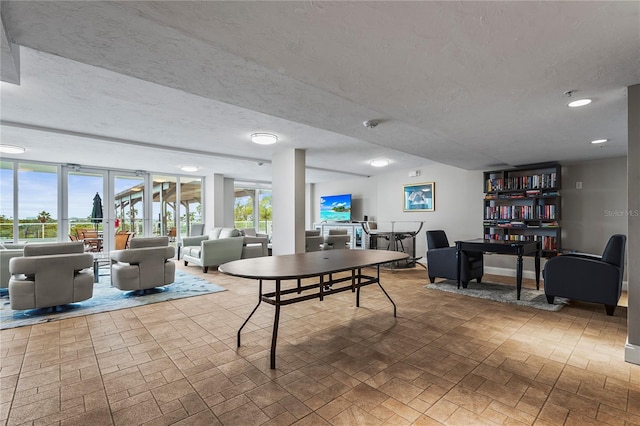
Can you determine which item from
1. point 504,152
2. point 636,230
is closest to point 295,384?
point 636,230

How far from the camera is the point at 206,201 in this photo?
955 cm

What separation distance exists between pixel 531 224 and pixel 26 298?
26.1 feet

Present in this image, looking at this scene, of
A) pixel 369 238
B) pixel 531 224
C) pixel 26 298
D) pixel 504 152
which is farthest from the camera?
pixel 369 238

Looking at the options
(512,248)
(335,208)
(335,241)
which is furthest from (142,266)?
(335,208)

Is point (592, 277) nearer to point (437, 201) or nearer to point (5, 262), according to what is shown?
point (437, 201)

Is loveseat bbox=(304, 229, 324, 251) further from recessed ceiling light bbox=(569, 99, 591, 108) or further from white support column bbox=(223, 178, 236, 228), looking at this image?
recessed ceiling light bbox=(569, 99, 591, 108)

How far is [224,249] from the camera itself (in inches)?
253

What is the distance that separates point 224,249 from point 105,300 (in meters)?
2.42

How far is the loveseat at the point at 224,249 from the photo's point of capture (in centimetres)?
628

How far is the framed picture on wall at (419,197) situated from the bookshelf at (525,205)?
130cm

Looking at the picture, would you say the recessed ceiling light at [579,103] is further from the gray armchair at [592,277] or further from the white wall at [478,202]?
the white wall at [478,202]

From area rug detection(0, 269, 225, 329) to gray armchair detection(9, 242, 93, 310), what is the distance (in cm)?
14

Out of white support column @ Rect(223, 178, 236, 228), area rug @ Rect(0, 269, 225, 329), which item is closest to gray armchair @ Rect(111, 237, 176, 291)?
area rug @ Rect(0, 269, 225, 329)

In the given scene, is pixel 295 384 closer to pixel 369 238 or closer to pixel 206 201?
pixel 369 238
